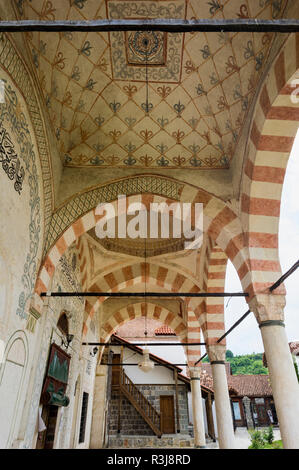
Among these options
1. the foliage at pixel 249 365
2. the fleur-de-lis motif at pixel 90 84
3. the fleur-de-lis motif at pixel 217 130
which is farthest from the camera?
the foliage at pixel 249 365

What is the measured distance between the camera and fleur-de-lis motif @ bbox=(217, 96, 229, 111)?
467 centimetres

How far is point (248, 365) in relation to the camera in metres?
36.8

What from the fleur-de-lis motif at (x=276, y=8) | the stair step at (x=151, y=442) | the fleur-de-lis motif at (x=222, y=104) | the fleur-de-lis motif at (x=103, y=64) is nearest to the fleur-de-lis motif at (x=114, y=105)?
the fleur-de-lis motif at (x=103, y=64)

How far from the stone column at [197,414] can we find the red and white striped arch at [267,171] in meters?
6.18

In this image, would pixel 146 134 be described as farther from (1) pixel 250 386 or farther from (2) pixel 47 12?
(1) pixel 250 386

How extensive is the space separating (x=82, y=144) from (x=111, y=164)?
2.02ft

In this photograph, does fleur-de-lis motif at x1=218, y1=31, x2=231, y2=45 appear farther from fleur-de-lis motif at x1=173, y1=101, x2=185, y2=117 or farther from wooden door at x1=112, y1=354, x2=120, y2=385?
wooden door at x1=112, y1=354, x2=120, y2=385

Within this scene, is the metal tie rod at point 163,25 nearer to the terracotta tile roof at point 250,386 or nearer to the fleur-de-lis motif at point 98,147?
the fleur-de-lis motif at point 98,147

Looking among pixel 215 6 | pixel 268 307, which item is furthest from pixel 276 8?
pixel 268 307

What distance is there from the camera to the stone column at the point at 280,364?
3445 millimetres

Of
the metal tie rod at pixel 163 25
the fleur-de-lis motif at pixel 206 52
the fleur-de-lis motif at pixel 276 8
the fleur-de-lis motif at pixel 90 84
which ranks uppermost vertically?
the fleur-de-lis motif at pixel 90 84

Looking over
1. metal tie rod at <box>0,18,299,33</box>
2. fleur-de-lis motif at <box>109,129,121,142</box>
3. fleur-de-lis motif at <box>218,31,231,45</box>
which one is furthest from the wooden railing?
metal tie rod at <box>0,18,299,33</box>

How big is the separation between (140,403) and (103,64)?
12.4 meters

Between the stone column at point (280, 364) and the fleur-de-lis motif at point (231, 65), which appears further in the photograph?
the fleur-de-lis motif at point (231, 65)
